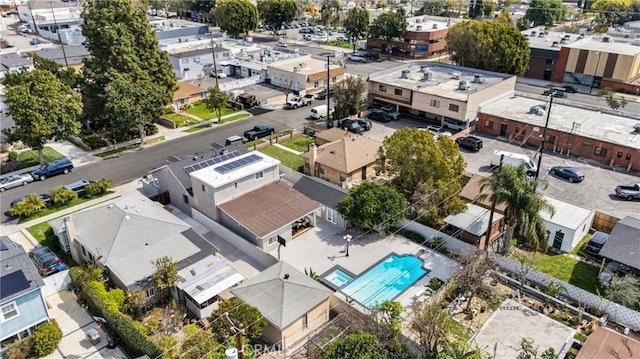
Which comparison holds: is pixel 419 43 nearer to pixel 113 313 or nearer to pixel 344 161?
pixel 344 161

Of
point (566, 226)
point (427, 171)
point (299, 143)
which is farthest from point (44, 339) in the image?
point (566, 226)

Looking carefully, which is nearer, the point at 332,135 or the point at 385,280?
the point at 385,280

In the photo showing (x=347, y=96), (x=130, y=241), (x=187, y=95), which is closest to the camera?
(x=130, y=241)

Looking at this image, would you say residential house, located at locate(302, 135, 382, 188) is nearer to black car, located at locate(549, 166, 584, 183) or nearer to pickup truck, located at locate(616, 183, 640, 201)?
black car, located at locate(549, 166, 584, 183)

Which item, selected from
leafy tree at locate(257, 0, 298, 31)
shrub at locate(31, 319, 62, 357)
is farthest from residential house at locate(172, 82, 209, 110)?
leafy tree at locate(257, 0, 298, 31)

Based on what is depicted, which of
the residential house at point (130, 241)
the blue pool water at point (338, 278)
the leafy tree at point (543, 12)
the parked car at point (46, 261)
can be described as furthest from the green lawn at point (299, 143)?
the leafy tree at point (543, 12)

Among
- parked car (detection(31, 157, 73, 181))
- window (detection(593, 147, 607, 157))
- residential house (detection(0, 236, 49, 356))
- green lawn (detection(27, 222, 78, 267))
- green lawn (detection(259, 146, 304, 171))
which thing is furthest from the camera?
green lawn (detection(259, 146, 304, 171))
